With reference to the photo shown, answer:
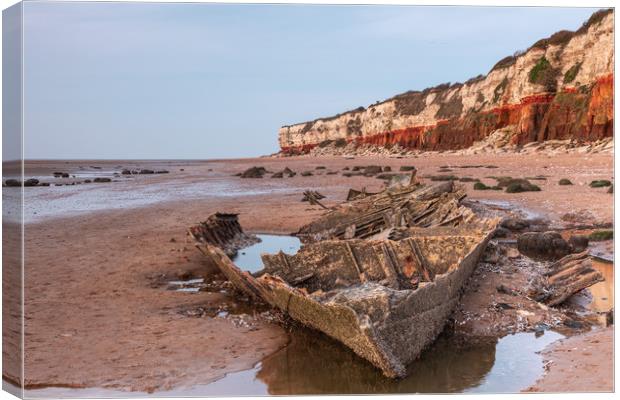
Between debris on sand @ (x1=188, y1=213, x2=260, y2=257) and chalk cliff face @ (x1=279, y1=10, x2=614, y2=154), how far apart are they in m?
14.5

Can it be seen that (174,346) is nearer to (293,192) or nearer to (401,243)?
(401,243)

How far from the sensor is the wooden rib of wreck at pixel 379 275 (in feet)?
21.2

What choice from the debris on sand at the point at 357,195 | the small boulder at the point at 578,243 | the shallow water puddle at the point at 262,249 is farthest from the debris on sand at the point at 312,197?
the small boulder at the point at 578,243

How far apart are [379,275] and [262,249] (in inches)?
234

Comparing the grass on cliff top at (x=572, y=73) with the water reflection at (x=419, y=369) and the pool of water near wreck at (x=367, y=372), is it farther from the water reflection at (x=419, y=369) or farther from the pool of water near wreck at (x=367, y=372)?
the water reflection at (x=419, y=369)

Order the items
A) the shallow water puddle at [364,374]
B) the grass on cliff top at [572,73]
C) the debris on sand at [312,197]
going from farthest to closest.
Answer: the grass on cliff top at [572,73] → the debris on sand at [312,197] → the shallow water puddle at [364,374]

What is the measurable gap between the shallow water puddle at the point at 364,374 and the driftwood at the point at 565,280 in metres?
1.64

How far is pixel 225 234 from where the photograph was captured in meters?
14.9

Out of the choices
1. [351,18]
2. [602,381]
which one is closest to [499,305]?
[602,381]

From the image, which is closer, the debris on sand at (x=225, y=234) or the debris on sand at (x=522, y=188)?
the debris on sand at (x=225, y=234)

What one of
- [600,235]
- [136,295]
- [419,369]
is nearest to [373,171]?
[600,235]

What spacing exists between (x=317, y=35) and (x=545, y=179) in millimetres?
20975

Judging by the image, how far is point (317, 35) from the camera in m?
7.95

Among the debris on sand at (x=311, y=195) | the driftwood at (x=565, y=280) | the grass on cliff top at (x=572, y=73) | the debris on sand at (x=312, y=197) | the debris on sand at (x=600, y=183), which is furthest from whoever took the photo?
the grass on cliff top at (x=572, y=73)
